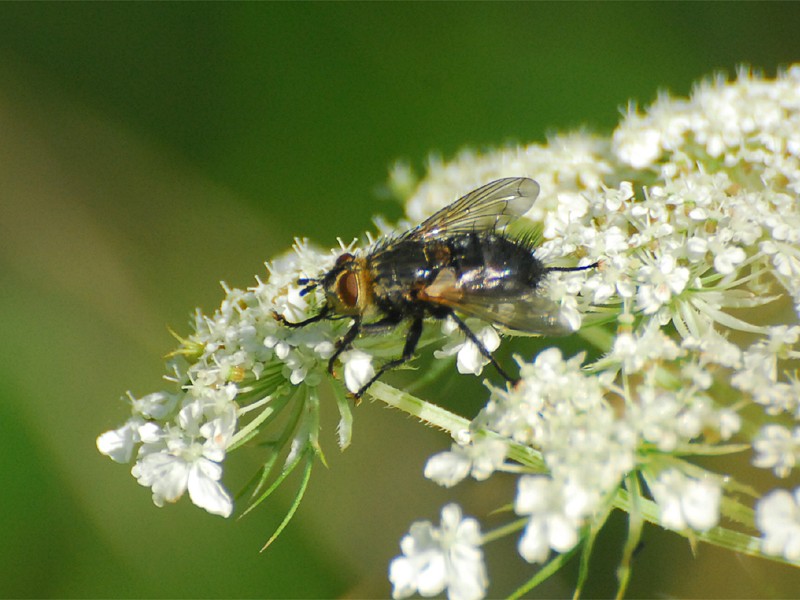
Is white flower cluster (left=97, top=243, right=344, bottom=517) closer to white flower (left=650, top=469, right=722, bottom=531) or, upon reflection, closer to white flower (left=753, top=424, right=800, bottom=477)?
white flower (left=650, top=469, right=722, bottom=531)

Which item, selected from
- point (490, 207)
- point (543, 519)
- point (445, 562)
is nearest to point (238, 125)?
point (490, 207)

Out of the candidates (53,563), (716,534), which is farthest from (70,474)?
(716,534)

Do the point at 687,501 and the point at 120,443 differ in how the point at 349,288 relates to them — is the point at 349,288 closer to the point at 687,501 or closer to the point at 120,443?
the point at 120,443

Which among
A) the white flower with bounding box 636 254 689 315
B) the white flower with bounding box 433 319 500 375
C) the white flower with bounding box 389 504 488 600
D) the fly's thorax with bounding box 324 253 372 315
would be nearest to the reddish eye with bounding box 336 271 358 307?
the fly's thorax with bounding box 324 253 372 315

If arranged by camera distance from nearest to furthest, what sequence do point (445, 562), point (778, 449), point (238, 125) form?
1. point (778, 449)
2. point (445, 562)
3. point (238, 125)

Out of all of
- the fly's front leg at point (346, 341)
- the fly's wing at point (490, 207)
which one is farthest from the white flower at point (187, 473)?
the fly's wing at point (490, 207)

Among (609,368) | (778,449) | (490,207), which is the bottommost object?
(778,449)

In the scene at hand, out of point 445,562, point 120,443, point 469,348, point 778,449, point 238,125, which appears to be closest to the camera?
point 778,449
